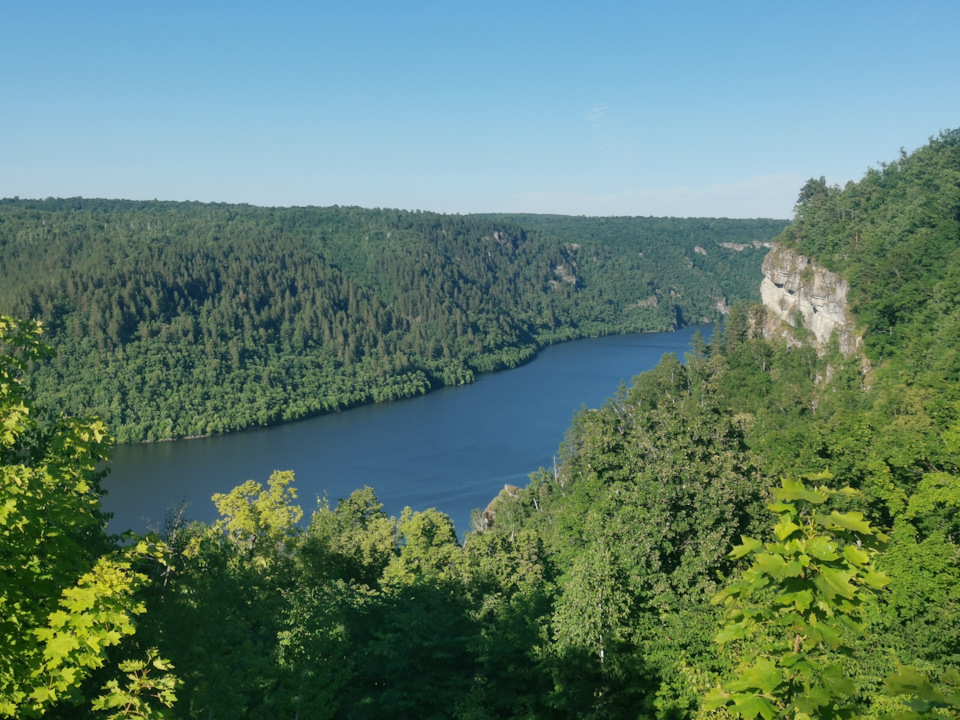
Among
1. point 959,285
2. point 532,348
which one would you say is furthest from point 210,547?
point 532,348

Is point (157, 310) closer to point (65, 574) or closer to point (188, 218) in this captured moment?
point (188, 218)

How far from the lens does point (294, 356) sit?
113875 mm

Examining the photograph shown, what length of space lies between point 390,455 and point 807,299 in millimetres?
39650

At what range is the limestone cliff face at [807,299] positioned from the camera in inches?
2090

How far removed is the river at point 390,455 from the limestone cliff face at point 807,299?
1944cm

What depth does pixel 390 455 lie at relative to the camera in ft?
235

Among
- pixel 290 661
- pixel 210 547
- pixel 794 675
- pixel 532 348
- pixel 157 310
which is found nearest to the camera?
pixel 794 675

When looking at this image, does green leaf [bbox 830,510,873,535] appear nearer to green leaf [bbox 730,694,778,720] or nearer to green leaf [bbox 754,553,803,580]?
green leaf [bbox 754,553,803,580]

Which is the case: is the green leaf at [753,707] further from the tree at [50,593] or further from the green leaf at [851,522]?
the tree at [50,593]

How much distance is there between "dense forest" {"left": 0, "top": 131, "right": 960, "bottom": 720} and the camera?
4617 mm

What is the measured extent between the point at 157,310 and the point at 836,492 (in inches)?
4621

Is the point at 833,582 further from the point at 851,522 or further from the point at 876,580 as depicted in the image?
the point at 851,522

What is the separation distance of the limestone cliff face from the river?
63.8 ft

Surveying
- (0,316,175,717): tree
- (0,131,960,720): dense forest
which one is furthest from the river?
(0,316,175,717): tree
